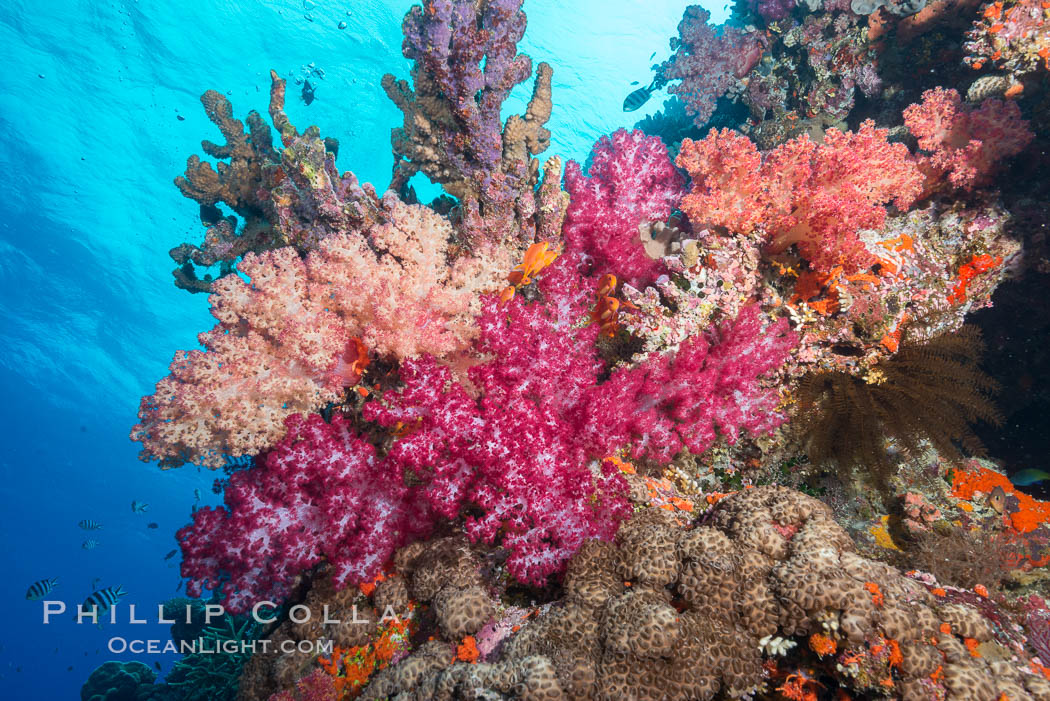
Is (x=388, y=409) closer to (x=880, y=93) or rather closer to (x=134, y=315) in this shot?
(x=880, y=93)

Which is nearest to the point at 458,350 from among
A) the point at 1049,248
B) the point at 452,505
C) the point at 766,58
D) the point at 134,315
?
the point at 452,505

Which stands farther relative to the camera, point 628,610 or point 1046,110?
point 1046,110

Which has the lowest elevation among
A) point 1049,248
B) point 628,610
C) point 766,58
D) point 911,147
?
point 628,610

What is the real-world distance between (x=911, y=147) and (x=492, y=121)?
6602 mm

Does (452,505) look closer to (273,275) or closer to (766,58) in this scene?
(273,275)

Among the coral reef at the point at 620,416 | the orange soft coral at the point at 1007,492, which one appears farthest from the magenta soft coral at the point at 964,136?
the orange soft coral at the point at 1007,492

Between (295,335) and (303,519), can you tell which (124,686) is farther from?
(295,335)

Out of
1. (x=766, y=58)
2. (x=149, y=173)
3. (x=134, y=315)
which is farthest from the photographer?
(x=134, y=315)

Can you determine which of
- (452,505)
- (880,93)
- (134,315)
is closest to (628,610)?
(452,505)

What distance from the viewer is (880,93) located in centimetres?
764

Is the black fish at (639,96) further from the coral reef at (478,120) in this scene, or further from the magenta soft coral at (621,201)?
the coral reef at (478,120)

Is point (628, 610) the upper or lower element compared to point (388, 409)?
lower

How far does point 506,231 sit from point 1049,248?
613cm

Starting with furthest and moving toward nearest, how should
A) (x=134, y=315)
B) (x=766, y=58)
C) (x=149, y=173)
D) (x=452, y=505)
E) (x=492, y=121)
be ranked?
(x=134, y=315), (x=149, y=173), (x=766, y=58), (x=492, y=121), (x=452, y=505)
